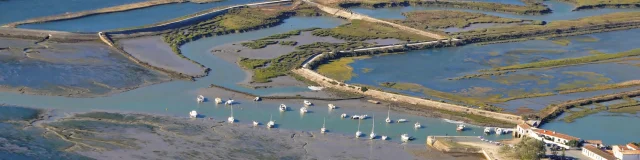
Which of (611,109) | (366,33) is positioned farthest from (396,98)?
(366,33)

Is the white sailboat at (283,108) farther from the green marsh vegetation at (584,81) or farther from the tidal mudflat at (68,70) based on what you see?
the green marsh vegetation at (584,81)

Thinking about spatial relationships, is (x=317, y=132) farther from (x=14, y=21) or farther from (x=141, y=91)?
(x=14, y=21)

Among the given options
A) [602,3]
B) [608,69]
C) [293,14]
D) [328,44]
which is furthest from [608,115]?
[602,3]

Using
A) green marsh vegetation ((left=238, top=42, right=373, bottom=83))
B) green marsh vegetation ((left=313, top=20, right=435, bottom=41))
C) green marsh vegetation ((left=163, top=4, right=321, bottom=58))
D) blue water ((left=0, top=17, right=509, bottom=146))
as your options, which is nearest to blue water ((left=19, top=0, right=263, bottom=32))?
green marsh vegetation ((left=163, top=4, right=321, bottom=58))

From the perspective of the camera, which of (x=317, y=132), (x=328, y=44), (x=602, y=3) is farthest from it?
(x=602, y=3)

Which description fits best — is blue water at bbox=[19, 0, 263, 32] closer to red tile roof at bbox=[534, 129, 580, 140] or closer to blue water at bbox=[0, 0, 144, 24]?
blue water at bbox=[0, 0, 144, 24]

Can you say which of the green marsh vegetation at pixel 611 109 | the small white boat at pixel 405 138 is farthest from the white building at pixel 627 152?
the small white boat at pixel 405 138

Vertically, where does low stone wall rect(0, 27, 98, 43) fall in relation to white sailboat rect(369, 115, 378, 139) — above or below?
above
